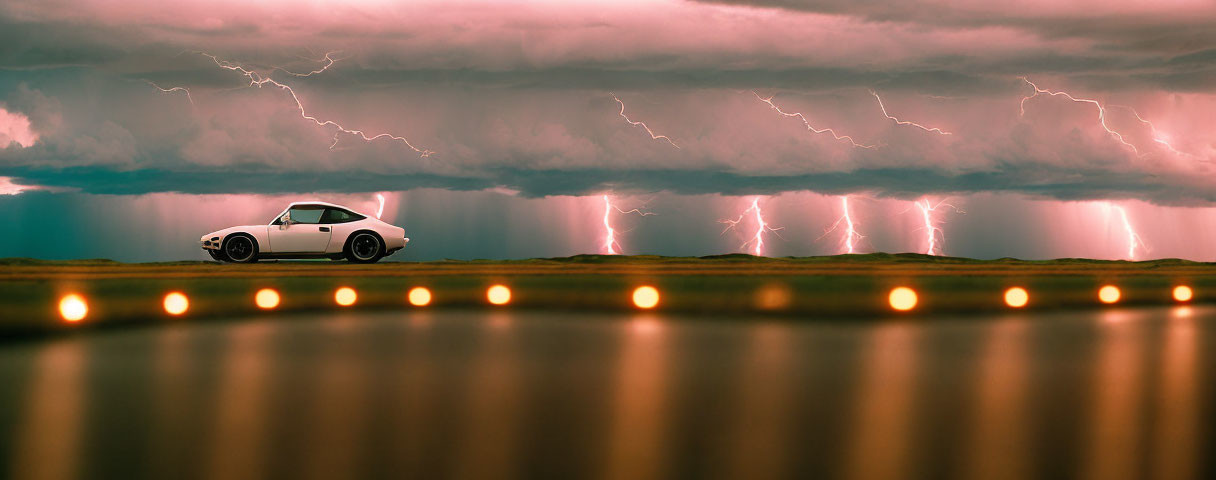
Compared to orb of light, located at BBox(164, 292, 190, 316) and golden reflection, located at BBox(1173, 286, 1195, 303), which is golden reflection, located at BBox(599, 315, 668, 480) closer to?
orb of light, located at BBox(164, 292, 190, 316)

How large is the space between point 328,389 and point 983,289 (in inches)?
363

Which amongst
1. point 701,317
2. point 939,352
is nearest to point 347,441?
point 939,352

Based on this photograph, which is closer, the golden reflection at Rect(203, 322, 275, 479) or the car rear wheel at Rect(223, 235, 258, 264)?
the golden reflection at Rect(203, 322, 275, 479)

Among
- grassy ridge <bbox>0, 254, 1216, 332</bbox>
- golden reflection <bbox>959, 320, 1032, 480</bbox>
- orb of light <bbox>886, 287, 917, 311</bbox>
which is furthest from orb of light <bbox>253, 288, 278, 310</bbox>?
golden reflection <bbox>959, 320, 1032, 480</bbox>

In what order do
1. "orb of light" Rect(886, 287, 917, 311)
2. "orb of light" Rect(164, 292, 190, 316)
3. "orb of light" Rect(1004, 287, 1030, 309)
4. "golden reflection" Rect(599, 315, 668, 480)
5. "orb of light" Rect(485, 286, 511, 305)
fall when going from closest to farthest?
"golden reflection" Rect(599, 315, 668, 480), "orb of light" Rect(164, 292, 190, 316), "orb of light" Rect(886, 287, 917, 311), "orb of light" Rect(485, 286, 511, 305), "orb of light" Rect(1004, 287, 1030, 309)

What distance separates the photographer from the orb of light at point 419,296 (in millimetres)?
12633

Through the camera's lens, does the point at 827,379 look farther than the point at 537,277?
No

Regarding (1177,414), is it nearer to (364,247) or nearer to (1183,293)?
(1183,293)

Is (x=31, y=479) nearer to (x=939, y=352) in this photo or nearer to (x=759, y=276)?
(x=939, y=352)

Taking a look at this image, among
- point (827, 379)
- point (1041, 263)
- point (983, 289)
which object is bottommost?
point (827, 379)

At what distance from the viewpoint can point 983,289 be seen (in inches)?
517

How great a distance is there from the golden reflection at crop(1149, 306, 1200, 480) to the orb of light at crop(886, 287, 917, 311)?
10.9 ft

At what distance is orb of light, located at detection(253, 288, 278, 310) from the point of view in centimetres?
Result: 1205

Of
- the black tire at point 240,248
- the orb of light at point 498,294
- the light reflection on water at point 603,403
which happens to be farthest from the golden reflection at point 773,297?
the black tire at point 240,248
